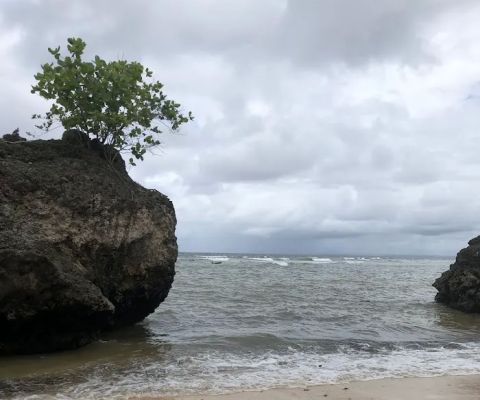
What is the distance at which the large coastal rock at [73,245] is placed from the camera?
10422mm

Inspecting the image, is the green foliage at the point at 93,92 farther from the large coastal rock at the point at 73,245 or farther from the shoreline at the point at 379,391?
the shoreline at the point at 379,391

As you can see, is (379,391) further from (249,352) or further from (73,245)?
(73,245)

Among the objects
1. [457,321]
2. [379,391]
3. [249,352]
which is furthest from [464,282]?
[379,391]

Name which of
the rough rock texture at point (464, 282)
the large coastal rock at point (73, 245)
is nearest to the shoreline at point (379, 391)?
the large coastal rock at point (73, 245)

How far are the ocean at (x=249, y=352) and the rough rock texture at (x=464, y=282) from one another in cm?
82

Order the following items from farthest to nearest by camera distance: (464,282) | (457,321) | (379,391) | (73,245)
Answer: (464,282)
(457,321)
(73,245)
(379,391)

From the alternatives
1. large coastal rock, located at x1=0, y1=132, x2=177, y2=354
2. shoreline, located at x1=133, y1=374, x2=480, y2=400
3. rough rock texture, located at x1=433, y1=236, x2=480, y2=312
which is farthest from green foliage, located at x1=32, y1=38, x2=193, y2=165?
rough rock texture, located at x1=433, y1=236, x2=480, y2=312

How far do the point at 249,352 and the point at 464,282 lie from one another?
13.0 metres

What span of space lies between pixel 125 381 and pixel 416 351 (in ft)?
25.5

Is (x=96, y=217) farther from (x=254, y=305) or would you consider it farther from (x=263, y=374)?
(x=254, y=305)

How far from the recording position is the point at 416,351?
508 inches

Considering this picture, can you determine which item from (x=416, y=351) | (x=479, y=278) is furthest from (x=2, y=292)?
(x=479, y=278)

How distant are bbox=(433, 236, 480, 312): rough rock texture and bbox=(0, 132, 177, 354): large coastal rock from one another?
1332 centimetres

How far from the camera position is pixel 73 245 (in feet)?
38.9
